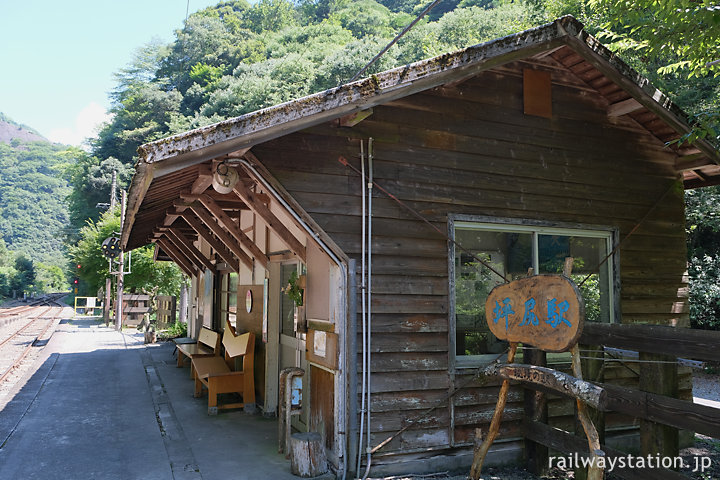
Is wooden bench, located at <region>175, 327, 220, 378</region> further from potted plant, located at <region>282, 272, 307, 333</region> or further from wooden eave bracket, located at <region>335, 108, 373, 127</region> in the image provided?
wooden eave bracket, located at <region>335, 108, 373, 127</region>

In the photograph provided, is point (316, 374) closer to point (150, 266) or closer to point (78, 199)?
point (150, 266)

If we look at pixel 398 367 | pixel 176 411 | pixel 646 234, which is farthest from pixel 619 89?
pixel 176 411

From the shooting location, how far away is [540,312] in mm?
3805

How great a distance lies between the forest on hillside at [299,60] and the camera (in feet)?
45.3

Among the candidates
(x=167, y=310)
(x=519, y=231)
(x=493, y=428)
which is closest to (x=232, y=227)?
(x=519, y=231)

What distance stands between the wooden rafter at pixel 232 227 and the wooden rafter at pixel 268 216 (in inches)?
38.4

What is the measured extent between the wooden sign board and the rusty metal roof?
1.97m

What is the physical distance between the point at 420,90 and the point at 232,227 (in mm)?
3145

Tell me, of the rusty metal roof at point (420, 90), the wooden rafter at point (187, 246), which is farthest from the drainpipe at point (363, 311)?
the wooden rafter at point (187, 246)

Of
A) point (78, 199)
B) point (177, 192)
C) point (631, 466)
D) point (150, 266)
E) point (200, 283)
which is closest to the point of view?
point (631, 466)

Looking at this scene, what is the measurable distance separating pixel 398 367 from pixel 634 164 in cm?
393

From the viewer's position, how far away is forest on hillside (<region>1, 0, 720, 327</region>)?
13.8 meters

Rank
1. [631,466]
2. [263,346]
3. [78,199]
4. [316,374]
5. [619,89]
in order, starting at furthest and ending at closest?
1. [78,199]
2. [263,346]
3. [619,89]
4. [316,374]
5. [631,466]

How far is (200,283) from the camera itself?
1309 centimetres
